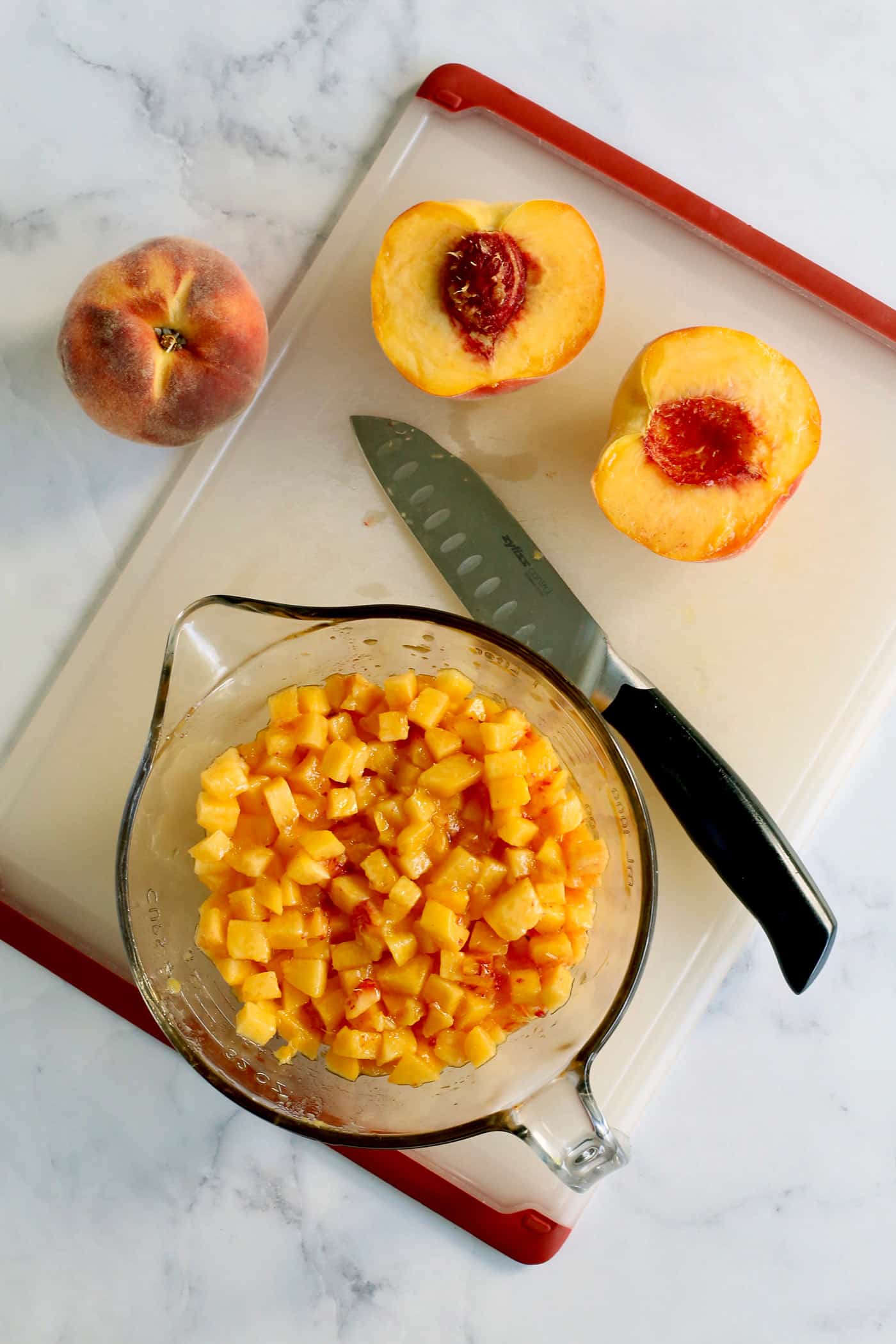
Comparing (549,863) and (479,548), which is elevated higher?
(479,548)

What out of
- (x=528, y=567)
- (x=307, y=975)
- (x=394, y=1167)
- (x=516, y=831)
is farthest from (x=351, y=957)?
(x=528, y=567)

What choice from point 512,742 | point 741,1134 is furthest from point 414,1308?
point 512,742

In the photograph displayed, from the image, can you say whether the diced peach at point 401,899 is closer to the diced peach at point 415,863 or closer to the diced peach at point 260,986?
the diced peach at point 415,863

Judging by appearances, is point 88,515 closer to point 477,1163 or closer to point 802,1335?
point 477,1163

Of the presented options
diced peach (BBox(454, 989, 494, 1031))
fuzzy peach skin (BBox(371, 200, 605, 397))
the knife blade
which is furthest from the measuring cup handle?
fuzzy peach skin (BBox(371, 200, 605, 397))

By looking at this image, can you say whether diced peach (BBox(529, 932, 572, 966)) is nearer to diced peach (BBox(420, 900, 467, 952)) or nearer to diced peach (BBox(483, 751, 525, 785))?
diced peach (BBox(420, 900, 467, 952))

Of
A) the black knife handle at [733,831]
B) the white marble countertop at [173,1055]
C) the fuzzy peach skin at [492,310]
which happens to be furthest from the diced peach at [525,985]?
the fuzzy peach skin at [492,310]

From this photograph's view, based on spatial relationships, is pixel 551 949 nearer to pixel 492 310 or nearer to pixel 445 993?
pixel 445 993
